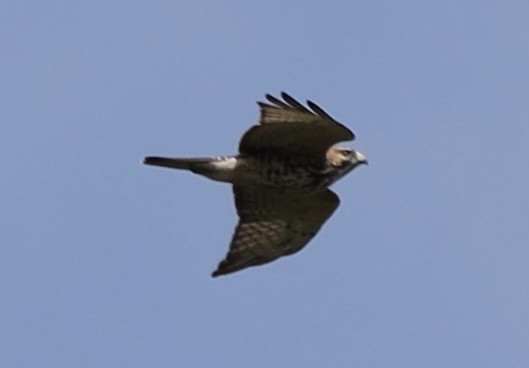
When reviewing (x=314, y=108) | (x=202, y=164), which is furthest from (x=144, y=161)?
(x=314, y=108)

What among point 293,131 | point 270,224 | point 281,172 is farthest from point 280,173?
point 270,224

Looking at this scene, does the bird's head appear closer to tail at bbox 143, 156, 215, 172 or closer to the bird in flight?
the bird in flight

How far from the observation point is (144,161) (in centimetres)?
1906

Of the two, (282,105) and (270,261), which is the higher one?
(282,105)

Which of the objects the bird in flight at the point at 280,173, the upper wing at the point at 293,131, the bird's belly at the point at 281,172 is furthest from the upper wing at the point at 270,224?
the upper wing at the point at 293,131

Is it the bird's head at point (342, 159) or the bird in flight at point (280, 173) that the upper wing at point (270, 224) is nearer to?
the bird in flight at point (280, 173)

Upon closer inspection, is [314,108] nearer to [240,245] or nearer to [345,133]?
[345,133]

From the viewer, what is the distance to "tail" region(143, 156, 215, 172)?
19.1m

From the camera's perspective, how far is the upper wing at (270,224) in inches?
794

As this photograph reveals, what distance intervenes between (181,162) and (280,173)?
39.1 inches

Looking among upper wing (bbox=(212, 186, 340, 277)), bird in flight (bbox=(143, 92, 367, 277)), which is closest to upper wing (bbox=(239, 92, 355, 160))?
bird in flight (bbox=(143, 92, 367, 277))

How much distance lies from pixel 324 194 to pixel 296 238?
2.18 ft

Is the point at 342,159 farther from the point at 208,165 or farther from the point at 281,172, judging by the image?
the point at 208,165

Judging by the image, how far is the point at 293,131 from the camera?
1894 centimetres
